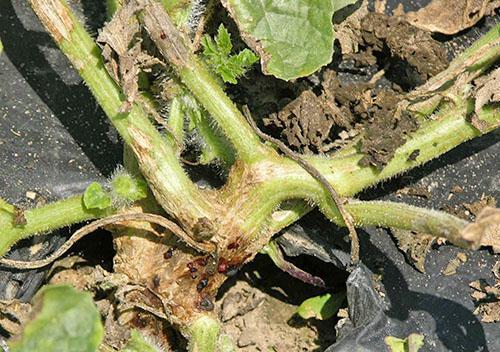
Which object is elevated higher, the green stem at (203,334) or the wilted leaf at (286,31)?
the wilted leaf at (286,31)

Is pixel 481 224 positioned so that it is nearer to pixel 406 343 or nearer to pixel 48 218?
pixel 406 343

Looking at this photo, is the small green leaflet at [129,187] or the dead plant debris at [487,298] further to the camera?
the dead plant debris at [487,298]

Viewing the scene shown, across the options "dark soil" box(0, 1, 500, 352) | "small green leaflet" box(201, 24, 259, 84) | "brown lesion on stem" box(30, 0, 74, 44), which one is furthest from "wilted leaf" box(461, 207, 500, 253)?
"brown lesion on stem" box(30, 0, 74, 44)

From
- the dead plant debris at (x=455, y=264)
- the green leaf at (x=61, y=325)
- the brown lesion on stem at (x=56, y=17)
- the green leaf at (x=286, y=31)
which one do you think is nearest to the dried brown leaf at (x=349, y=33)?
the green leaf at (x=286, y=31)

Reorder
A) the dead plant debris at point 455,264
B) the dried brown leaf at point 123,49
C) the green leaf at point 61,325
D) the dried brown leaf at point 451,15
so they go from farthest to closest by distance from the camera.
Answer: the dried brown leaf at point 451,15
the dead plant debris at point 455,264
the dried brown leaf at point 123,49
the green leaf at point 61,325

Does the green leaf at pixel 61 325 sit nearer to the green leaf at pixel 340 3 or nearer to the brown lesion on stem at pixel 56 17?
the brown lesion on stem at pixel 56 17

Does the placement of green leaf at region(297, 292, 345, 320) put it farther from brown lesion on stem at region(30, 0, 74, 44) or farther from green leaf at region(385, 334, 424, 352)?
brown lesion on stem at region(30, 0, 74, 44)
